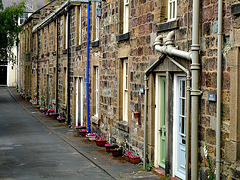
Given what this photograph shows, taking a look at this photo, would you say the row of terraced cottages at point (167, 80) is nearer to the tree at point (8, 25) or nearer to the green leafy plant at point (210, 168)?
the green leafy plant at point (210, 168)

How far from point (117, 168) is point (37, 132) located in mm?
8550

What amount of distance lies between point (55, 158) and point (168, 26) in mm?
5509

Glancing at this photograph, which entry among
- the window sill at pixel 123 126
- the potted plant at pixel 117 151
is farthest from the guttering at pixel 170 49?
the potted plant at pixel 117 151

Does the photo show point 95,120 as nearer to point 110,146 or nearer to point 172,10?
point 110,146

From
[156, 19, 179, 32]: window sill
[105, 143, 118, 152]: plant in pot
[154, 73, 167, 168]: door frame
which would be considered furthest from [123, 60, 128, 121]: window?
[156, 19, 179, 32]: window sill

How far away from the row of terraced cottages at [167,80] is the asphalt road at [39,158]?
1486 millimetres

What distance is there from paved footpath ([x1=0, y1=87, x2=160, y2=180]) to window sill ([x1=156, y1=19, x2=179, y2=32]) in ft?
11.4

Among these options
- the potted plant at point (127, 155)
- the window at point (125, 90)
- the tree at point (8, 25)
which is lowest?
the potted plant at point (127, 155)

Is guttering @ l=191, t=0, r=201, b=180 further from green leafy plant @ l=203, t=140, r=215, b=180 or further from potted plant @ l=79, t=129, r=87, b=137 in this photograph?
potted plant @ l=79, t=129, r=87, b=137

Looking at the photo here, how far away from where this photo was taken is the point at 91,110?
17.0 m

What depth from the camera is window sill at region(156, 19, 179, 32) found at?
30.4ft

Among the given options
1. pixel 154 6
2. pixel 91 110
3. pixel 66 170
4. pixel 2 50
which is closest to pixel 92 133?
pixel 91 110

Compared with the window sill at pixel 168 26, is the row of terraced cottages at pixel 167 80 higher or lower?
lower

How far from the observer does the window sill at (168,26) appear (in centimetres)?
925
